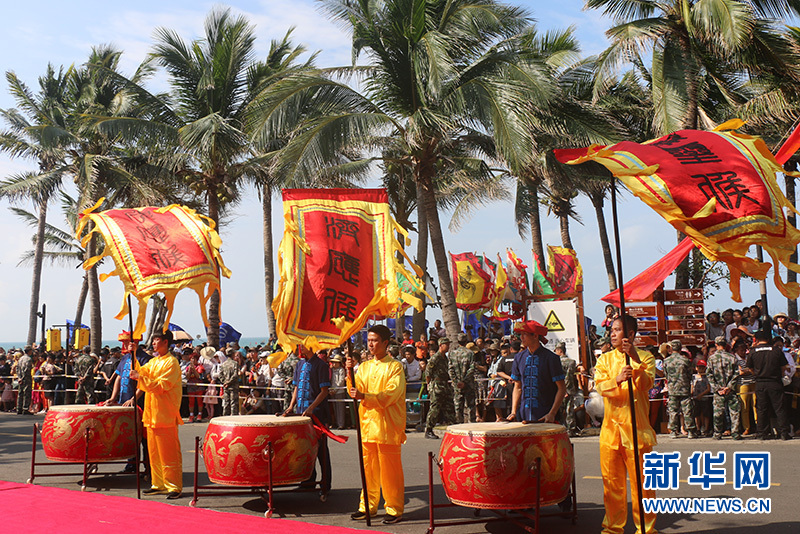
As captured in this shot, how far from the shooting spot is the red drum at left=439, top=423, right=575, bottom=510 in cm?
688

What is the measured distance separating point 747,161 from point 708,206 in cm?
73

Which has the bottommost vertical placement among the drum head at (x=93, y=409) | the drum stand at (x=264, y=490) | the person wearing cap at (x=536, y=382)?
the drum stand at (x=264, y=490)

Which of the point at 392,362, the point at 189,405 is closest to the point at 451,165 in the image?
the point at 189,405

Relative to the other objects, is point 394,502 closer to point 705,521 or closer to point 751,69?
point 705,521

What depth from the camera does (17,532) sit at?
24.2 ft

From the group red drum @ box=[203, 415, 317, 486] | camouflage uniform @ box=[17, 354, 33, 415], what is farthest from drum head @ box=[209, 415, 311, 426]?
camouflage uniform @ box=[17, 354, 33, 415]

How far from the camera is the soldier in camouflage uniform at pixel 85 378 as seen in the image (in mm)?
21922

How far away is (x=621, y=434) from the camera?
690cm

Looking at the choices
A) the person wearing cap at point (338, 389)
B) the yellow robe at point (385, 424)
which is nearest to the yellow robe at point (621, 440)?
the yellow robe at point (385, 424)

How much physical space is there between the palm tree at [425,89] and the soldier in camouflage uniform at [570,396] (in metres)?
3.68

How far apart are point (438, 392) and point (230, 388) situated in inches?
238

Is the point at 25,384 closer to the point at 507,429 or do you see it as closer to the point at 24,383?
the point at 24,383

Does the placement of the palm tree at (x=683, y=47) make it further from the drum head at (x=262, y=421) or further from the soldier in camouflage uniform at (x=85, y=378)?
the soldier in camouflage uniform at (x=85, y=378)

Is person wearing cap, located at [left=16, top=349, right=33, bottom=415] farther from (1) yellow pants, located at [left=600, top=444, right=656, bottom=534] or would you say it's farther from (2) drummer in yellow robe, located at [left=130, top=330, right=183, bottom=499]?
(1) yellow pants, located at [left=600, top=444, right=656, bottom=534]
